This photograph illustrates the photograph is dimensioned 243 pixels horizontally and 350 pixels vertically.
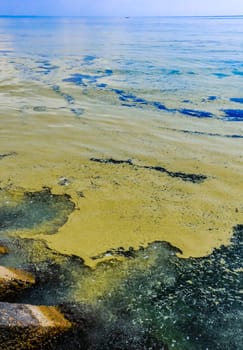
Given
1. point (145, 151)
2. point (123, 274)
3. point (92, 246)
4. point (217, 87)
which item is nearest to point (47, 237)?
point (92, 246)

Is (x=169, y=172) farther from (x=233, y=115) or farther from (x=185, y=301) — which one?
(x=233, y=115)

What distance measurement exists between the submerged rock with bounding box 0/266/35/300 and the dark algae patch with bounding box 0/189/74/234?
1.14 meters

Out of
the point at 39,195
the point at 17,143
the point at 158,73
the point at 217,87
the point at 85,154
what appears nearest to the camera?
the point at 39,195

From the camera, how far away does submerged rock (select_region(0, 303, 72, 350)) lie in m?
3.46

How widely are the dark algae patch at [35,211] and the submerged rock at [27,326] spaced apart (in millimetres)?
1970

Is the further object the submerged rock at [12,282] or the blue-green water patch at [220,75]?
the blue-green water patch at [220,75]

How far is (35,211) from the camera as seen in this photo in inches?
247

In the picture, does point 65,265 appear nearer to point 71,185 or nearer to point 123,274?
point 123,274

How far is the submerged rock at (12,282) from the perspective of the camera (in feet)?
14.1

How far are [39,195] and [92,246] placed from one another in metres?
1.91

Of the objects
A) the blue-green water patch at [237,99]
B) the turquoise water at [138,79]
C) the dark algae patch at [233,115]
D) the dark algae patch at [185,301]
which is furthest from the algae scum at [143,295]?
the blue-green water patch at [237,99]

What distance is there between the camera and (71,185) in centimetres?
723

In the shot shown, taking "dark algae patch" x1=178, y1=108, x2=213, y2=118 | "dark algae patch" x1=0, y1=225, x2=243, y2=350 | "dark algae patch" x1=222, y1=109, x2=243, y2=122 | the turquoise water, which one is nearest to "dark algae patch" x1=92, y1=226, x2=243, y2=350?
"dark algae patch" x1=0, y1=225, x2=243, y2=350

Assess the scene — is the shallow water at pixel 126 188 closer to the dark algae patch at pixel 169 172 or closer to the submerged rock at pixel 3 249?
the dark algae patch at pixel 169 172
